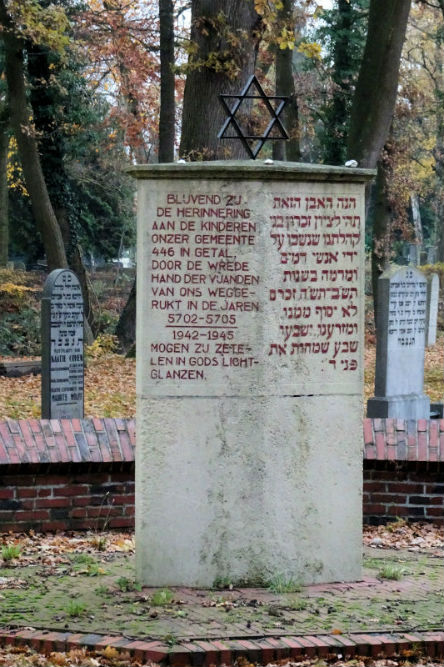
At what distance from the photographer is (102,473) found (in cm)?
888

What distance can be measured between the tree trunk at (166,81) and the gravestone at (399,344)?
8.53 meters

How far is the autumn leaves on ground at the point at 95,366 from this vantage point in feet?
47.8

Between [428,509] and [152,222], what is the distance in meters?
3.98

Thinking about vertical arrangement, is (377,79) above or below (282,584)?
above

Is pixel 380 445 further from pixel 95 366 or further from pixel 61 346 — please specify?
pixel 95 366

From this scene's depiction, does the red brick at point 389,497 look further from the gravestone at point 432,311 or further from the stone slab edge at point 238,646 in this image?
the gravestone at point 432,311

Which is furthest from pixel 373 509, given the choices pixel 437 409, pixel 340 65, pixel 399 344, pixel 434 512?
pixel 340 65

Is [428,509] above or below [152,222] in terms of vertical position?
below

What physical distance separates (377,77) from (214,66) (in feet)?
9.85

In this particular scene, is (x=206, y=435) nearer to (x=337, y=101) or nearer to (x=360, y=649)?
(x=360, y=649)

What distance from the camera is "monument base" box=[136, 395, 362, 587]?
22.1 feet

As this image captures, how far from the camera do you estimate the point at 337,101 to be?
1173 inches

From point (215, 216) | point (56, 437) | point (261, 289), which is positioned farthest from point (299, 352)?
point (56, 437)

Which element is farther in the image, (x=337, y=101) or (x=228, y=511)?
(x=337, y=101)
